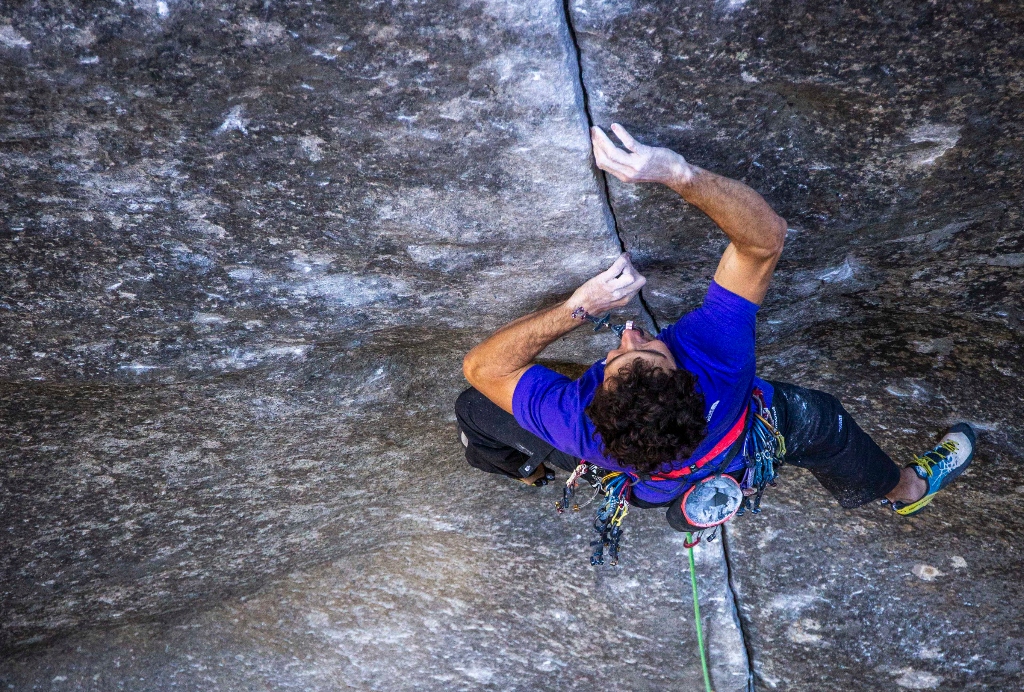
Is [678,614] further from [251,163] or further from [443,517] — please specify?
[251,163]

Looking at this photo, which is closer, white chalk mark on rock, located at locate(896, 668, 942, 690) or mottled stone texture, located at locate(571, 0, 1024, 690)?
mottled stone texture, located at locate(571, 0, 1024, 690)

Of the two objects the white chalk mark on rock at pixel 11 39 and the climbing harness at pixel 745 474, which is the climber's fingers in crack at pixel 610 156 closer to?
the climbing harness at pixel 745 474

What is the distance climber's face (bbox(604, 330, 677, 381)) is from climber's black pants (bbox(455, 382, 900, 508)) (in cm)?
47

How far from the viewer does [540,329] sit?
2.12 metres

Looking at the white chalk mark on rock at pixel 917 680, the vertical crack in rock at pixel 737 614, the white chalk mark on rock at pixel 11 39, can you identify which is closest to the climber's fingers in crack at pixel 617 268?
the white chalk mark on rock at pixel 11 39

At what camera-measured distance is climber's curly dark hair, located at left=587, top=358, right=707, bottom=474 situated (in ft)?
6.18

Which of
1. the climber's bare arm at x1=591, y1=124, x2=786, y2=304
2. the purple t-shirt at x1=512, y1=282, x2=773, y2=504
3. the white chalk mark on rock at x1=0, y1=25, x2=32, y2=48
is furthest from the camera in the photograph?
the purple t-shirt at x1=512, y1=282, x2=773, y2=504

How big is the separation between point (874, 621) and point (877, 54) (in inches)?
88.7

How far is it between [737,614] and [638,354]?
1799 mm

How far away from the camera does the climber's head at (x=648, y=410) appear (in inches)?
74.2

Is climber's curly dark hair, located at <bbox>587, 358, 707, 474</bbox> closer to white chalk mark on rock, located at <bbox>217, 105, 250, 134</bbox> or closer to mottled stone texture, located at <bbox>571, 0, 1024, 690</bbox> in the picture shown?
mottled stone texture, located at <bbox>571, 0, 1024, 690</bbox>

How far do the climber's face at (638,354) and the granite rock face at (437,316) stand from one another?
0.97ft

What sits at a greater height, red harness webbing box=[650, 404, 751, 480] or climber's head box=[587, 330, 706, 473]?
climber's head box=[587, 330, 706, 473]

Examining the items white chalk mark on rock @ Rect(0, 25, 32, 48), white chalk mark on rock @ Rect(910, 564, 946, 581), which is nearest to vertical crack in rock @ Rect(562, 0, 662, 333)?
white chalk mark on rock @ Rect(0, 25, 32, 48)
